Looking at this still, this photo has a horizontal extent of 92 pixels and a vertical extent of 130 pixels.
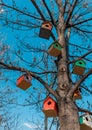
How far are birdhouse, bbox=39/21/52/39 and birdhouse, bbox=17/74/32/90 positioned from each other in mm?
1233

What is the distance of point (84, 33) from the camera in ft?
21.1

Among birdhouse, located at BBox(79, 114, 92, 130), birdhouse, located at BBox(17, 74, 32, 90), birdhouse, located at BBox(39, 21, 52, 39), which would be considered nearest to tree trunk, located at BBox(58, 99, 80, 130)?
birdhouse, located at BBox(79, 114, 92, 130)

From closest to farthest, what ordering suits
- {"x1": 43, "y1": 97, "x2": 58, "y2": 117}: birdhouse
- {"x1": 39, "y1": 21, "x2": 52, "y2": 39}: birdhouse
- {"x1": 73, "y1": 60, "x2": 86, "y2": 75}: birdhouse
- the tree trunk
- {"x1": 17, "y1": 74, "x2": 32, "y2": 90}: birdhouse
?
the tree trunk < {"x1": 43, "y1": 97, "x2": 58, "y2": 117}: birdhouse < {"x1": 17, "y1": 74, "x2": 32, "y2": 90}: birdhouse < {"x1": 73, "y1": 60, "x2": 86, "y2": 75}: birdhouse < {"x1": 39, "y1": 21, "x2": 52, "y2": 39}: birdhouse

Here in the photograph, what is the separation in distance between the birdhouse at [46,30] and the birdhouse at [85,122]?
1848mm

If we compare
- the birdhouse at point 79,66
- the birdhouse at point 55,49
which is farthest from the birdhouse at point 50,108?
the birdhouse at point 55,49

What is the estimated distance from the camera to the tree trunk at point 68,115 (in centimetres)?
386

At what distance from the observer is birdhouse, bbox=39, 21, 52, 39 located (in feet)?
18.0

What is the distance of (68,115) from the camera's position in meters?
3.96

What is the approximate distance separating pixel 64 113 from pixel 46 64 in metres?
4.85

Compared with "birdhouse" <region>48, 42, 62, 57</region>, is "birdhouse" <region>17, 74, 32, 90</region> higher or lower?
lower

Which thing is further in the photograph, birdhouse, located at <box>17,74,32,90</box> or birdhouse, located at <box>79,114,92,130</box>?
birdhouse, located at <box>17,74,32,90</box>

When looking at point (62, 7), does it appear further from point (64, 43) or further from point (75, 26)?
point (64, 43)

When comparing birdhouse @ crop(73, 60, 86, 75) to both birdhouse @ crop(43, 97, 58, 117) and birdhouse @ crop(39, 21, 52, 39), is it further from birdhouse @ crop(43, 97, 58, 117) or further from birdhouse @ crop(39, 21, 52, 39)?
birdhouse @ crop(39, 21, 52, 39)

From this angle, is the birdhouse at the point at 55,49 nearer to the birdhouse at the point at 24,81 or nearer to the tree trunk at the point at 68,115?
the birdhouse at the point at 24,81
